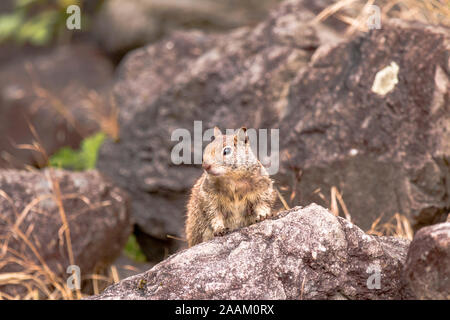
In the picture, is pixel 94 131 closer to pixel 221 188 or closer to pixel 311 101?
pixel 311 101

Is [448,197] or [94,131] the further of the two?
[94,131]

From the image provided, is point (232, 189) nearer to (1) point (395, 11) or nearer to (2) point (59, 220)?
(2) point (59, 220)

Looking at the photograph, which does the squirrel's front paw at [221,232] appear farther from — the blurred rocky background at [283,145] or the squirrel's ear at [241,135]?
the squirrel's ear at [241,135]

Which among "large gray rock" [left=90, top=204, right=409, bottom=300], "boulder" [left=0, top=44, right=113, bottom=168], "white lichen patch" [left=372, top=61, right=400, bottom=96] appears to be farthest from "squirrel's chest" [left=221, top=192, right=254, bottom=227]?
"boulder" [left=0, top=44, right=113, bottom=168]

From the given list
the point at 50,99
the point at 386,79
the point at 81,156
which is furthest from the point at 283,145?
the point at 50,99

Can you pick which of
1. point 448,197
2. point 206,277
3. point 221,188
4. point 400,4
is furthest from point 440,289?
point 400,4

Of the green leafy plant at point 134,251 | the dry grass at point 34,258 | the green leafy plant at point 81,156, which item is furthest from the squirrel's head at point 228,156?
the green leafy plant at point 81,156
